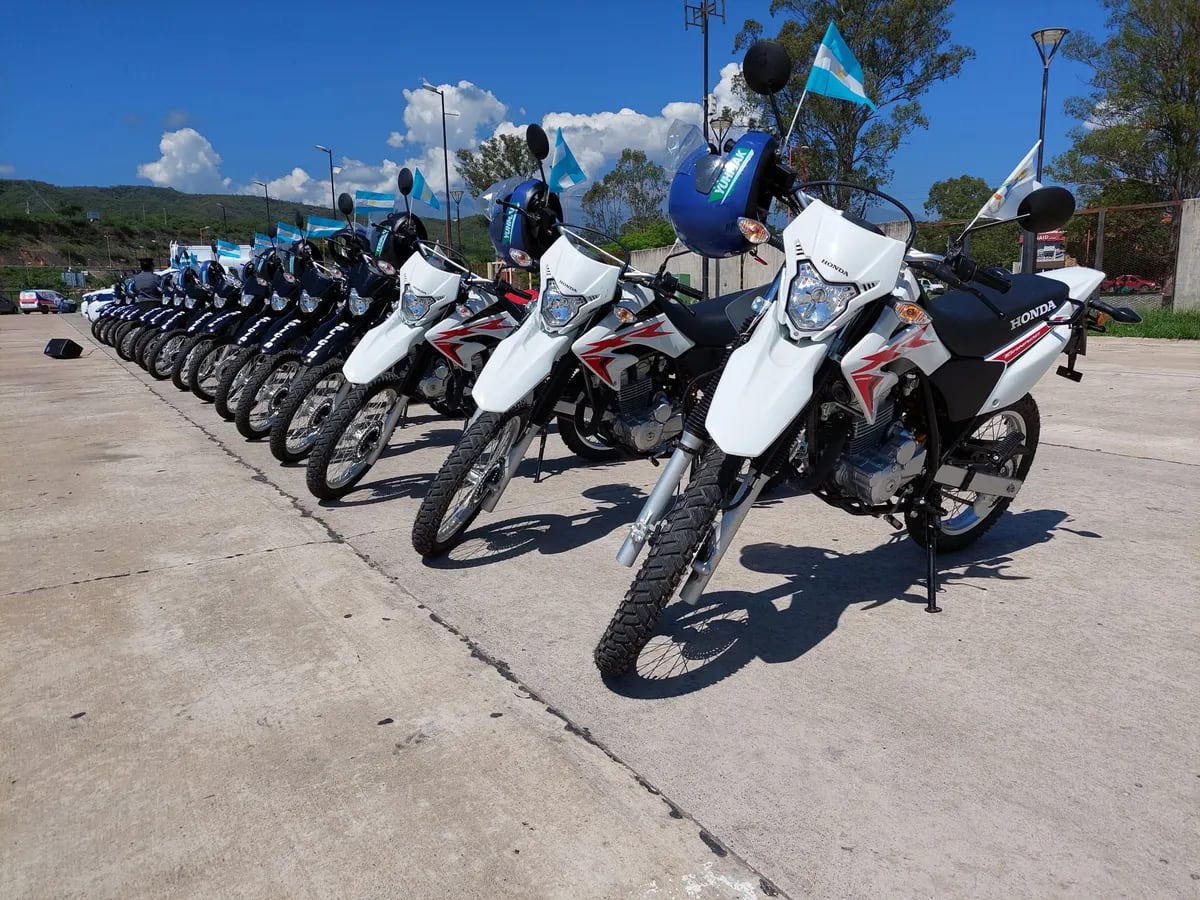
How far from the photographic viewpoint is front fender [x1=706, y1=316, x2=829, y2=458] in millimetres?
2580

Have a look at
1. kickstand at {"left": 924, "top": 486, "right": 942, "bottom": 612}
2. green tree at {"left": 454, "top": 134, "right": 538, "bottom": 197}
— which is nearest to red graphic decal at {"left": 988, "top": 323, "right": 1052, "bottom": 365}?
kickstand at {"left": 924, "top": 486, "right": 942, "bottom": 612}

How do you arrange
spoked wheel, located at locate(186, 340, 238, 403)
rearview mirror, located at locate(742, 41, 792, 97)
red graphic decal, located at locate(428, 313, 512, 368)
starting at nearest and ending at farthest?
rearview mirror, located at locate(742, 41, 792, 97)
red graphic decal, located at locate(428, 313, 512, 368)
spoked wheel, located at locate(186, 340, 238, 403)

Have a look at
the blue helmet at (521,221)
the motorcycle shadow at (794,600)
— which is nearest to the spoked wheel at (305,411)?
the blue helmet at (521,221)

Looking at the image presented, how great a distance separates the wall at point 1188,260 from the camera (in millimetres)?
14859

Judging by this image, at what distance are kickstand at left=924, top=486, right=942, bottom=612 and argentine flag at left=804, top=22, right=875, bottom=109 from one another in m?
1.51

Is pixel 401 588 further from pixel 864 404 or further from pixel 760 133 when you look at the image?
pixel 760 133

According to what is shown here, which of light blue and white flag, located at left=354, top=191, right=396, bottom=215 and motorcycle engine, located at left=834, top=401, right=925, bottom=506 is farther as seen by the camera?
light blue and white flag, located at left=354, top=191, right=396, bottom=215

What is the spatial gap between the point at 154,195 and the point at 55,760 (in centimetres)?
18982

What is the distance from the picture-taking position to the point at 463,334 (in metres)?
4.80

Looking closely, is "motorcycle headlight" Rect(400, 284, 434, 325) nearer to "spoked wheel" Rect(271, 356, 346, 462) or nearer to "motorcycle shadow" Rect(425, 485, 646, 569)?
"spoked wheel" Rect(271, 356, 346, 462)

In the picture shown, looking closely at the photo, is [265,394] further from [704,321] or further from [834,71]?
[834,71]

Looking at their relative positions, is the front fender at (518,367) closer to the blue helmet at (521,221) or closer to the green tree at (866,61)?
the blue helmet at (521,221)

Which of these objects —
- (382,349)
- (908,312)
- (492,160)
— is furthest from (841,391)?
(492,160)

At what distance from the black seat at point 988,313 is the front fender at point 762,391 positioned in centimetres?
66
